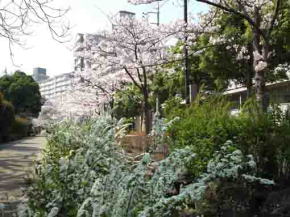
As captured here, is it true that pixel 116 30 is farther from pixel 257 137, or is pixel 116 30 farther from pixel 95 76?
pixel 257 137

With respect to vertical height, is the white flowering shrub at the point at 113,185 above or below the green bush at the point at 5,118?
below

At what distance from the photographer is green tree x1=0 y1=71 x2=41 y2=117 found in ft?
232

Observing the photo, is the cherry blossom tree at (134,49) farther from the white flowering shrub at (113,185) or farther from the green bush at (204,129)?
the white flowering shrub at (113,185)

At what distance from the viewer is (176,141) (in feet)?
24.8

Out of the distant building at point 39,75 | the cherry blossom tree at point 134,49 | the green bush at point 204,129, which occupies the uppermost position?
the distant building at point 39,75

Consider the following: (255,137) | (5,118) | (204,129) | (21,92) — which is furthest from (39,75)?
(255,137)

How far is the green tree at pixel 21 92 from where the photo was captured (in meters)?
70.6

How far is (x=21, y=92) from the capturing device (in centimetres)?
7156

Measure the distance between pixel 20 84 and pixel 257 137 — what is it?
67.9 meters

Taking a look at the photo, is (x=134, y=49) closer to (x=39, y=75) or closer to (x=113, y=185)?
(x=113, y=185)

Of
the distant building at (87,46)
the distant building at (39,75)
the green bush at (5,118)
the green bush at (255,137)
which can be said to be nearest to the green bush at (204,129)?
the green bush at (255,137)

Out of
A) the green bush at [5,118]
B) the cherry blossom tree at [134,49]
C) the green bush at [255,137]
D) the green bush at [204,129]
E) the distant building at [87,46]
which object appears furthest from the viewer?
the green bush at [5,118]

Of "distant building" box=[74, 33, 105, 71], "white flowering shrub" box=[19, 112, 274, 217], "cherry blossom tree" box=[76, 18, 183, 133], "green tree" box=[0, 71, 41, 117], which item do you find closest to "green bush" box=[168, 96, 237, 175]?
"white flowering shrub" box=[19, 112, 274, 217]

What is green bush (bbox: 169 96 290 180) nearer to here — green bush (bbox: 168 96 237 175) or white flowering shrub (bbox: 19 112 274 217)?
green bush (bbox: 168 96 237 175)
